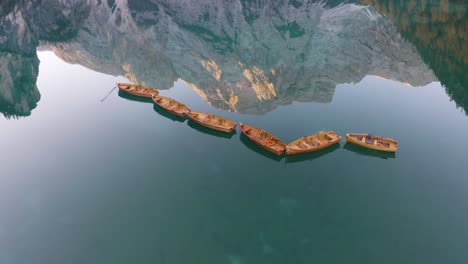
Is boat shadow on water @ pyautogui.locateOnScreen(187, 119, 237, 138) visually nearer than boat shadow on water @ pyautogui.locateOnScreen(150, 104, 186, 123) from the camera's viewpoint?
Yes

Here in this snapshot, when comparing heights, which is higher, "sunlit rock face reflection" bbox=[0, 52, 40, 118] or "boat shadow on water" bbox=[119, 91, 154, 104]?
"boat shadow on water" bbox=[119, 91, 154, 104]

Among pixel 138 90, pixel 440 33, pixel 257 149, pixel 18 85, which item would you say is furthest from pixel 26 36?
pixel 440 33

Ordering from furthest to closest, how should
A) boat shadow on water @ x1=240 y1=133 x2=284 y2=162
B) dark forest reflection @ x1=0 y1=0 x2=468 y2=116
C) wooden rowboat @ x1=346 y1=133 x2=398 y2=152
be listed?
1. dark forest reflection @ x1=0 y1=0 x2=468 y2=116
2. boat shadow on water @ x1=240 y1=133 x2=284 y2=162
3. wooden rowboat @ x1=346 y1=133 x2=398 y2=152

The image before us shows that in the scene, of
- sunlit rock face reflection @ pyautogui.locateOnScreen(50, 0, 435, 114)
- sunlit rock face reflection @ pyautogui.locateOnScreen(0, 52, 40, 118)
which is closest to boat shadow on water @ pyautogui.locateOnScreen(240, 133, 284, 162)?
sunlit rock face reflection @ pyautogui.locateOnScreen(50, 0, 435, 114)

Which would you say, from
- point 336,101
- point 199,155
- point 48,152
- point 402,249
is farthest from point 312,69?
point 48,152

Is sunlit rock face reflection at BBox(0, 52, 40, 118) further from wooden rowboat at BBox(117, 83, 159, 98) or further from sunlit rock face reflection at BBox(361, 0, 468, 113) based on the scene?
sunlit rock face reflection at BBox(361, 0, 468, 113)

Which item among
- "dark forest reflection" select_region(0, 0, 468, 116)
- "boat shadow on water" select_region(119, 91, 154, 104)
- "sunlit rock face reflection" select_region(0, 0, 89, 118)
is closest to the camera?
"boat shadow on water" select_region(119, 91, 154, 104)

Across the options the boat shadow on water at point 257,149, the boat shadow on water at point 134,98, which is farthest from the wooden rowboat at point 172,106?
the boat shadow on water at point 257,149
